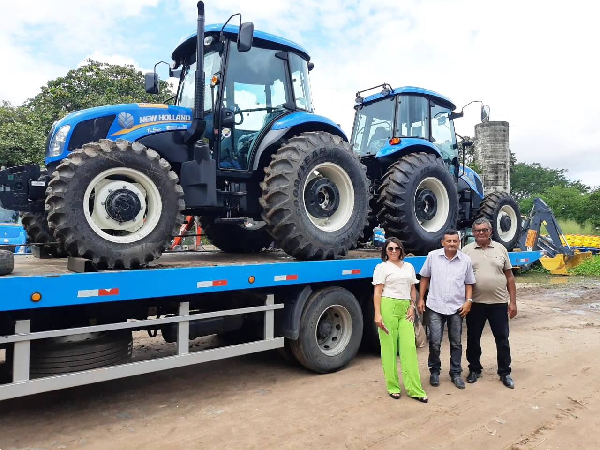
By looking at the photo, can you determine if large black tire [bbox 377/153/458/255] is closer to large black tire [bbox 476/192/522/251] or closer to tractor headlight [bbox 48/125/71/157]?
large black tire [bbox 476/192/522/251]

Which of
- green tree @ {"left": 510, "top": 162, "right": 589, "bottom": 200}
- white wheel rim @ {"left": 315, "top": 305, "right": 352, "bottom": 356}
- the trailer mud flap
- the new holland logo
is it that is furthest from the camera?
green tree @ {"left": 510, "top": 162, "right": 589, "bottom": 200}

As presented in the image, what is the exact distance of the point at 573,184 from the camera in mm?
51062

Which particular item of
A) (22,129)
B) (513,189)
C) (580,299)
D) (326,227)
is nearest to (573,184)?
(513,189)

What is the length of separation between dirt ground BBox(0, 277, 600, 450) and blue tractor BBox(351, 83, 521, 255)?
1.85 meters

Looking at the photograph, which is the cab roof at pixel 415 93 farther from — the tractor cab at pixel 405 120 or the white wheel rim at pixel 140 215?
the white wheel rim at pixel 140 215

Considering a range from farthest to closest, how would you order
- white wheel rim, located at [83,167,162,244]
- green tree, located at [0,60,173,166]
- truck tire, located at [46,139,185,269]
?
green tree, located at [0,60,173,166]
white wheel rim, located at [83,167,162,244]
truck tire, located at [46,139,185,269]

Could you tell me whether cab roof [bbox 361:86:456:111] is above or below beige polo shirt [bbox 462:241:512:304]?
above

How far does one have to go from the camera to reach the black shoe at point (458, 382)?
488cm

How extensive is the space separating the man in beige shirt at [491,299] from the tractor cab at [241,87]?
260cm

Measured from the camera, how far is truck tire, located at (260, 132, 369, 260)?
5.07 metres

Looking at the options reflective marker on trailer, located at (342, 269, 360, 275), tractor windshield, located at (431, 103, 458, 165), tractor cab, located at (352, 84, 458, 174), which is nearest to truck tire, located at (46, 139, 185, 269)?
reflective marker on trailer, located at (342, 269, 360, 275)

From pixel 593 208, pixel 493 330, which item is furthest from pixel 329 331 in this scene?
pixel 593 208

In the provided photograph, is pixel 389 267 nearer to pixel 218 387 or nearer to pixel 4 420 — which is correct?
pixel 218 387

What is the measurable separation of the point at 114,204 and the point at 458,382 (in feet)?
11.7
